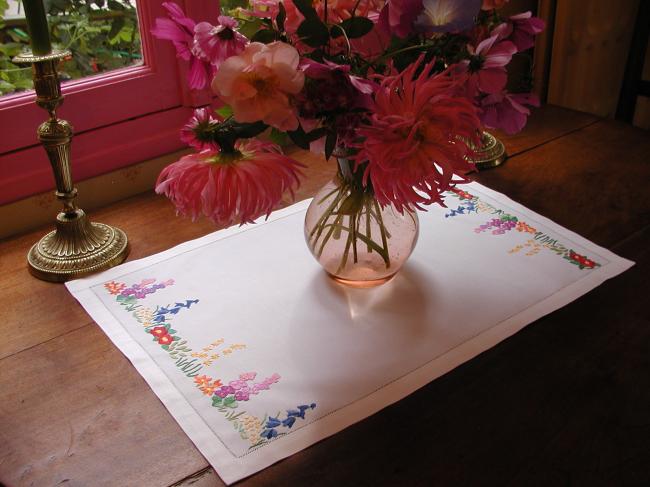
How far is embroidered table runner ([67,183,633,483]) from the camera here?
2.55 feet

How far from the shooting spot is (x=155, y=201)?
48.5 inches

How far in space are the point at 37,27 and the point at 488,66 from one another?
0.59 meters

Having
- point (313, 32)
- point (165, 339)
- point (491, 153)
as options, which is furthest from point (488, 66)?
point (491, 153)

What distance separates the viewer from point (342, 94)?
68cm

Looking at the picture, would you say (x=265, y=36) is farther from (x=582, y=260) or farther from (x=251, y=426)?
(x=582, y=260)

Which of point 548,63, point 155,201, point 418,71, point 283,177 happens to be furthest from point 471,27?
point 548,63

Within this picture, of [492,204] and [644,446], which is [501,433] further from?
[492,204]

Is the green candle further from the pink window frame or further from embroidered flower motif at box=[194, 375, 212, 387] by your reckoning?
embroidered flower motif at box=[194, 375, 212, 387]

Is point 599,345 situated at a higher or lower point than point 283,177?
lower

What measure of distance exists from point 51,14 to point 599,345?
37.9 inches

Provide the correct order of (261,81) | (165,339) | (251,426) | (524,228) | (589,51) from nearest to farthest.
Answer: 1. (261,81)
2. (251,426)
3. (165,339)
4. (524,228)
5. (589,51)

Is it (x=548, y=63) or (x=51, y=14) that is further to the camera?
(x=548, y=63)

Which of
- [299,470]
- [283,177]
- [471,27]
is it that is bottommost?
[299,470]

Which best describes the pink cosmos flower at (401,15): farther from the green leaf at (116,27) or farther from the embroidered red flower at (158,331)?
the green leaf at (116,27)
